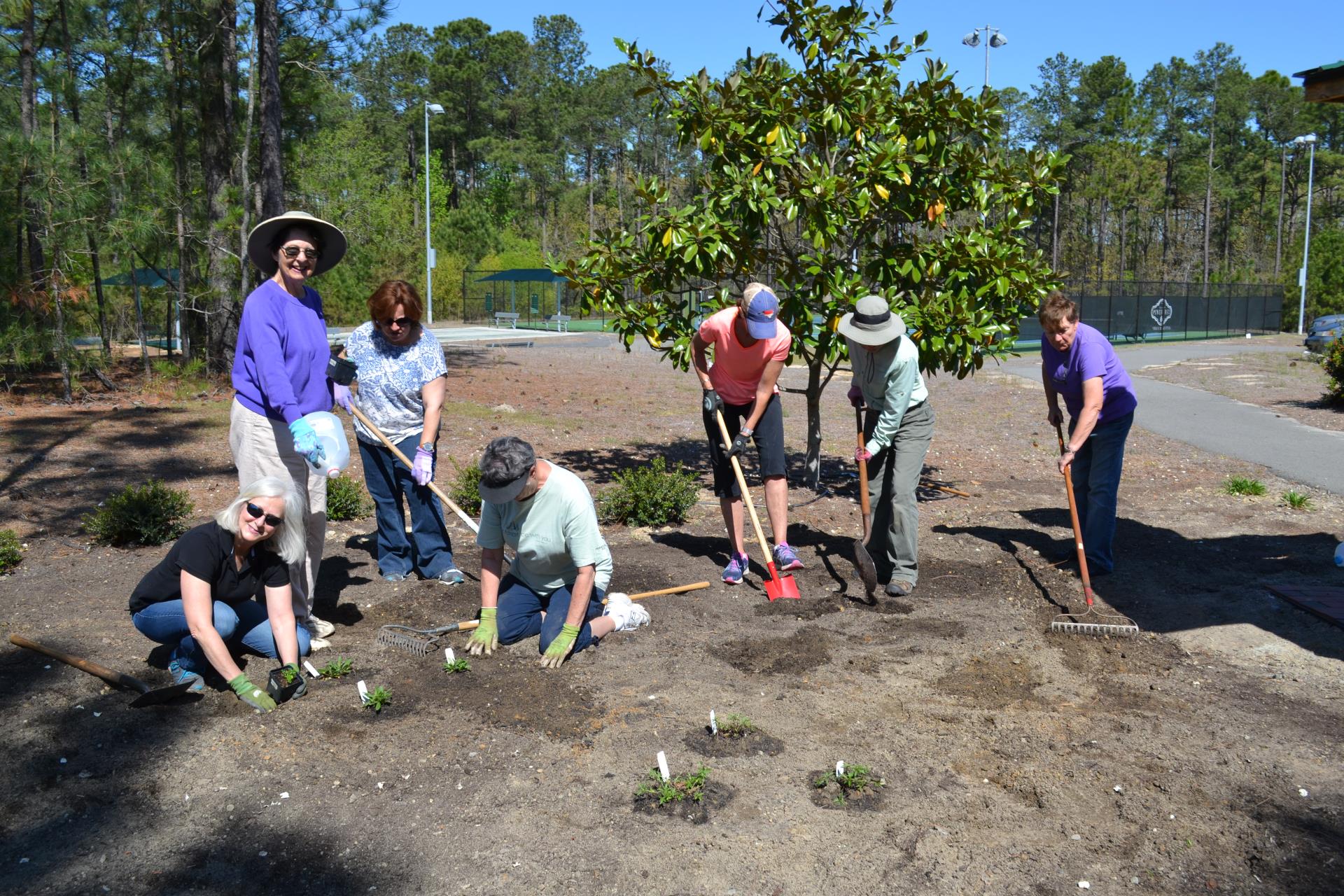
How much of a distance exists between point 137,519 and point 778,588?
4.25 m

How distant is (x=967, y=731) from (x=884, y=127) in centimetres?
523

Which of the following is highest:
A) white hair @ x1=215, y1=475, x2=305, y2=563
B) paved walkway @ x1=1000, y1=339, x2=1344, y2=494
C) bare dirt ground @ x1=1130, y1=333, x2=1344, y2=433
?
white hair @ x1=215, y1=475, x2=305, y2=563

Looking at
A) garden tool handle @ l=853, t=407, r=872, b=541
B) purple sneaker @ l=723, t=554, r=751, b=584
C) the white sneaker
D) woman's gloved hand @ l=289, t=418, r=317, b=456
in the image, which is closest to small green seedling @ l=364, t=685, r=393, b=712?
woman's gloved hand @ l=289, t=418, r=317, b=456

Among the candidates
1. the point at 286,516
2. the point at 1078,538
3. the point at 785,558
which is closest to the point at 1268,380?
the point at 1078,538

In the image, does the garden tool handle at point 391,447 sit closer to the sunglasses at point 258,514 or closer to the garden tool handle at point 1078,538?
the sunglasses at point 258,514

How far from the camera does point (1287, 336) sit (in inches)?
1553

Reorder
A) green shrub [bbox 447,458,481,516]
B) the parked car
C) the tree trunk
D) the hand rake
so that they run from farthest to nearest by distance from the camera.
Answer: the parked car → the tree trunk → green shrub [bbox 447,458,481,516] → the hand rake

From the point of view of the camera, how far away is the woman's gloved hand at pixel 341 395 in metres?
5.82

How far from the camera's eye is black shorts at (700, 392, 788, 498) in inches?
250

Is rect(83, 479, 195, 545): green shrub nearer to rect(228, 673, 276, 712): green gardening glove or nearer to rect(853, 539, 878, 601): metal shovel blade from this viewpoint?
rect(228, 673, 276, 712): green gardening glove

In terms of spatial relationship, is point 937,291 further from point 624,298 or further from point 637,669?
point 637,669

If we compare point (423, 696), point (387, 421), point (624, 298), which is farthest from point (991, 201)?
point (423, 696)

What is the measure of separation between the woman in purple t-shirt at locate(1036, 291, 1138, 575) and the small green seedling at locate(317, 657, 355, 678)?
4.07 meters

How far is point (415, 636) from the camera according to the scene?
17.2ft
